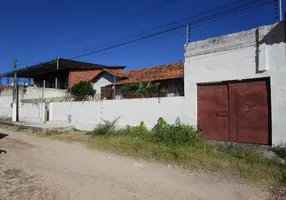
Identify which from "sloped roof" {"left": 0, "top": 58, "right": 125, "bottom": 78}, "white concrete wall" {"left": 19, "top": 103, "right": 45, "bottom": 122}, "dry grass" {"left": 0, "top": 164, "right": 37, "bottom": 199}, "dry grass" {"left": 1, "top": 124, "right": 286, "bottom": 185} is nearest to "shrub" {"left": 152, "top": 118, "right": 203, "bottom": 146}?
"dry grass" {"left": 1, "top": 124, "right": 286, "bottom": 185}

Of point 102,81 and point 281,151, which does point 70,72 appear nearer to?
point 102,81

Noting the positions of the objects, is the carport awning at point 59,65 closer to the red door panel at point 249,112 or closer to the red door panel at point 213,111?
the red door panel at point 213,111

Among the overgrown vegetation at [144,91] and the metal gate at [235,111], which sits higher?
the overgrown vegetation at [144,91]

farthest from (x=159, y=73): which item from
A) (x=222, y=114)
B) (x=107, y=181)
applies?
(x=107, y=181)

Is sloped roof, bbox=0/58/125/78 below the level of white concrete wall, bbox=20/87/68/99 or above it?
above

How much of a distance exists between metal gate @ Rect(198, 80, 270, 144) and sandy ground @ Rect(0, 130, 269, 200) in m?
3.10

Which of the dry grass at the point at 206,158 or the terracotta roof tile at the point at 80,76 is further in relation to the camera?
the terracotta roof tile at the point at 80,76

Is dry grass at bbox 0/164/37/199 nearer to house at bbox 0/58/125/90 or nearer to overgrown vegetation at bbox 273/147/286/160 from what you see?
overgrown vegetation at bbox 273/147/286/160

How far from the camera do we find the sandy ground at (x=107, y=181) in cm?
483

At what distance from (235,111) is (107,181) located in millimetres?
5285

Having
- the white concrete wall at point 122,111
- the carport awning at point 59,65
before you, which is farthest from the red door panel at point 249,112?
the carport awning at point 59,65

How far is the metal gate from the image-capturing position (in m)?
8.28

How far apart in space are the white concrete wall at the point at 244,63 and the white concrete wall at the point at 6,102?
2082 centimetres

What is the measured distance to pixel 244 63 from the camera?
8617mm
